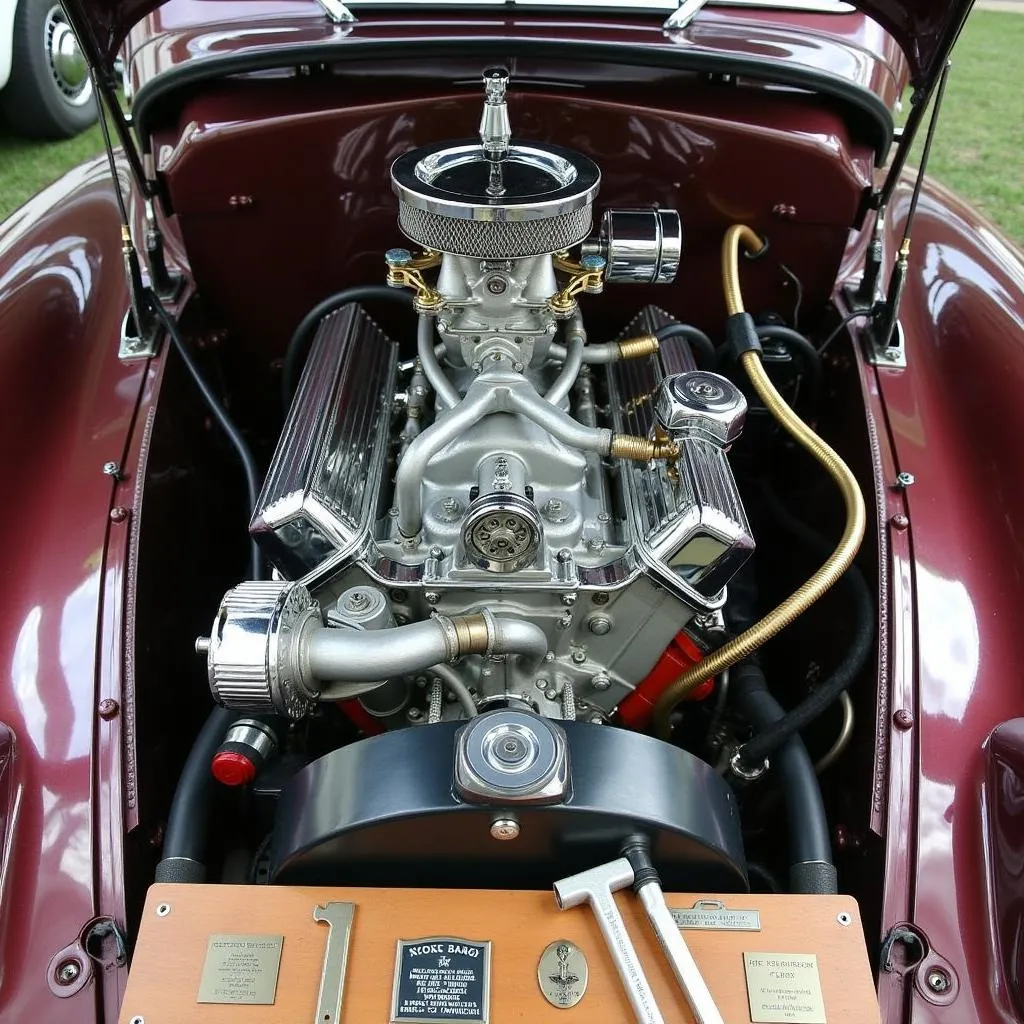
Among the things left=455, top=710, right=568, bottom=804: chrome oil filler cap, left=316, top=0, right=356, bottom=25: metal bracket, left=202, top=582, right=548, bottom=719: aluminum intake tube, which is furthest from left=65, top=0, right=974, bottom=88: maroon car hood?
left=455, top=710, right=568, bottom=804: chrome oil filler cap

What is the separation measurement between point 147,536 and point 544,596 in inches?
22.4

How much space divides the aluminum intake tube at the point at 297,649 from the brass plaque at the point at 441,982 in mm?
264

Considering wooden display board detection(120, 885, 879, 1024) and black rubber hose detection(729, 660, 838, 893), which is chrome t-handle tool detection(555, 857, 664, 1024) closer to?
wooden display board detection(120, 885, 879, 1024)

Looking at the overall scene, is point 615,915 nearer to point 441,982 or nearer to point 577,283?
point 441,982

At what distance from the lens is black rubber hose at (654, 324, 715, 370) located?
4.62 feet

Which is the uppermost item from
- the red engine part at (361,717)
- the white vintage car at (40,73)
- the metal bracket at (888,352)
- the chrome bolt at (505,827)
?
the white vintage car at (40,73)

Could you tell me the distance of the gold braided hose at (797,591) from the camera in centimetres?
109

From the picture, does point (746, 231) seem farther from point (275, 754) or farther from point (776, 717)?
point (275, 754)

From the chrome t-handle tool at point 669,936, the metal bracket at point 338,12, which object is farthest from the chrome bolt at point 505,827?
the metal bracket at point 338,12

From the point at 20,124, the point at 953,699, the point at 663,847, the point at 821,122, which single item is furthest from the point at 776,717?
the point at 20,124

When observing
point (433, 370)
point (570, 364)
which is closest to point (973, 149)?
point (570, 364)

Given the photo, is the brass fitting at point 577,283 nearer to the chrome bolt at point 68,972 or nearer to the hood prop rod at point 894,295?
the hood prop rod at point 894,295

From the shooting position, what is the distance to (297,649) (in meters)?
0.91

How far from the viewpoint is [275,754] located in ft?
3.74
